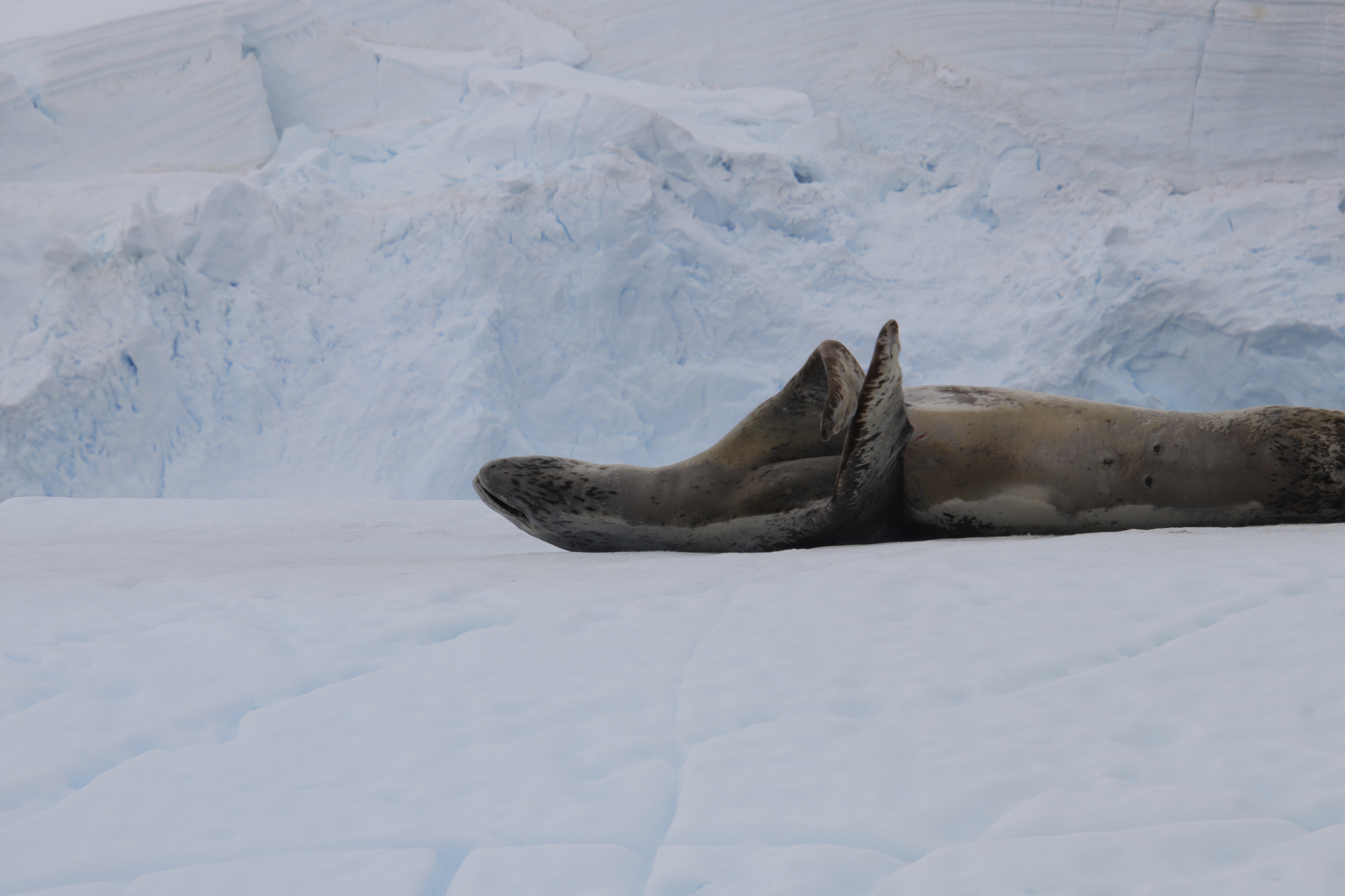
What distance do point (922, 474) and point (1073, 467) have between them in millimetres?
362

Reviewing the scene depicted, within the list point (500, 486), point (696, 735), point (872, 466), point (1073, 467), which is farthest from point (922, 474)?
point (696, 735)

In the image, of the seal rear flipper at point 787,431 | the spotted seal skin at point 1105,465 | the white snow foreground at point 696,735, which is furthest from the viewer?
the seal rear flipper at point 787,431

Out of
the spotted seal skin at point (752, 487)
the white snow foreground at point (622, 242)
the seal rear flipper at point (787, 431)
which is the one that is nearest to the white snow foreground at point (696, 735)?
the spotted seal skin at point (752, 487)

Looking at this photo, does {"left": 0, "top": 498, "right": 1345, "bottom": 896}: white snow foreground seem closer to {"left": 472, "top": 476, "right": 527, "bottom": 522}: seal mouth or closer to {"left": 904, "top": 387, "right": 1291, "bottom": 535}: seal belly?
{"left": 904, "top": 387, "right": 1291, "bottom": 535}: seal belly

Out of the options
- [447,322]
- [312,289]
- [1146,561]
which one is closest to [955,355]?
[447,322]

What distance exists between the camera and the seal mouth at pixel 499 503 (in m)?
2.84

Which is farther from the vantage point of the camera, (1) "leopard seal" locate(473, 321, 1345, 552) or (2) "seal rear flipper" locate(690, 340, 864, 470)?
(2) "seal rear flipper" locate(690, 340, 864, 470)

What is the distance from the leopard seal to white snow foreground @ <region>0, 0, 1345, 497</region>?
179 inches

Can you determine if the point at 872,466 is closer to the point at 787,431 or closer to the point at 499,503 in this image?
the point at 787,431

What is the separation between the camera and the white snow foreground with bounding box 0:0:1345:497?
7215mm

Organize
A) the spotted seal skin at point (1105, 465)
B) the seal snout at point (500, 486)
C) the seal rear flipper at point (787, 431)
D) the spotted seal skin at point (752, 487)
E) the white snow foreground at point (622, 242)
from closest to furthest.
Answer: the spotted seal skin at point (1105, 465)
the spotted seal skin at point (752, 487)
the seal rear flipper at point (787, 431)
the seal snout at point (500, 486)
the white snow foreground at point (622, 242)

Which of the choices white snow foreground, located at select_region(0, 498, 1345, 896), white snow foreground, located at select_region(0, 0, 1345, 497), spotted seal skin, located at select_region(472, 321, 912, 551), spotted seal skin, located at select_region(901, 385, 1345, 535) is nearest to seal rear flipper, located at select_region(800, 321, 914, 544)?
spotted seal skin, located at select_region(472, 321, 912, 551)

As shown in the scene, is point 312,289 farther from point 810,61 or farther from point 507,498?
point 507,498

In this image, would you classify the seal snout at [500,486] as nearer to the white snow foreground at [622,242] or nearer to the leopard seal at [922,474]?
the leopard seal at [922,474]
